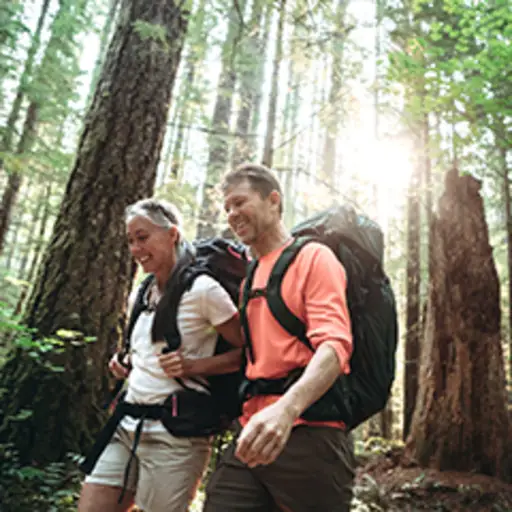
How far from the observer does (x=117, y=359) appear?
292 cm

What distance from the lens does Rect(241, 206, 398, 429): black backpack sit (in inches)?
75.8

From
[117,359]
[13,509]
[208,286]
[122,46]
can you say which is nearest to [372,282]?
[208,286]

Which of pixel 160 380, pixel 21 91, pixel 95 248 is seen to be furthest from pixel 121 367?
pixel 21 91

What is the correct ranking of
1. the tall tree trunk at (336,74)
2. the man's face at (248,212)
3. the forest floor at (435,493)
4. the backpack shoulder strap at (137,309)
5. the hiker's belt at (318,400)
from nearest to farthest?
the hiker's belt at (318,400), the man's face at (248,212), the backpack shoulder strap at (137,309), the forest floor at (435,493), the tall tree trunk at (336,74)

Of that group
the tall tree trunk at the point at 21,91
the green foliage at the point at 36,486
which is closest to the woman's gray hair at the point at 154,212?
the green foliage at the point at 36,486

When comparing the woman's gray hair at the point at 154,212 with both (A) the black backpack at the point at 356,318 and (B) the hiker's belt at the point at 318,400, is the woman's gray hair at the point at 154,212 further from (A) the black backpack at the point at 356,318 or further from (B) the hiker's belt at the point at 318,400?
(B) the hiker's belt at the point at 318,400

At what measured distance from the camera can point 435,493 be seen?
6133mm

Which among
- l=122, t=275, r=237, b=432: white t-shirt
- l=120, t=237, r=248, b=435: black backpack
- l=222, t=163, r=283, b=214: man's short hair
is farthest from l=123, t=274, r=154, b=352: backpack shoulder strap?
l=222, t=163, r=283, b=214: man's short hair

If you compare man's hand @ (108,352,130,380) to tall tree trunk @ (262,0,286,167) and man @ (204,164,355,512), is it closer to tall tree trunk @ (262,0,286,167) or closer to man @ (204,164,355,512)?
man @ (204,164,355,512)

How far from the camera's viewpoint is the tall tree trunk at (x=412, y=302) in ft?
38.4

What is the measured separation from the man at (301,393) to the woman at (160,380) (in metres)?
0.37

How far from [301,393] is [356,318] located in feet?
2.29

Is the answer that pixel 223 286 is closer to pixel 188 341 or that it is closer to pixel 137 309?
pixel 188 341

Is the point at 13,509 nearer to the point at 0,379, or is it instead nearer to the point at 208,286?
the point at 0,379
